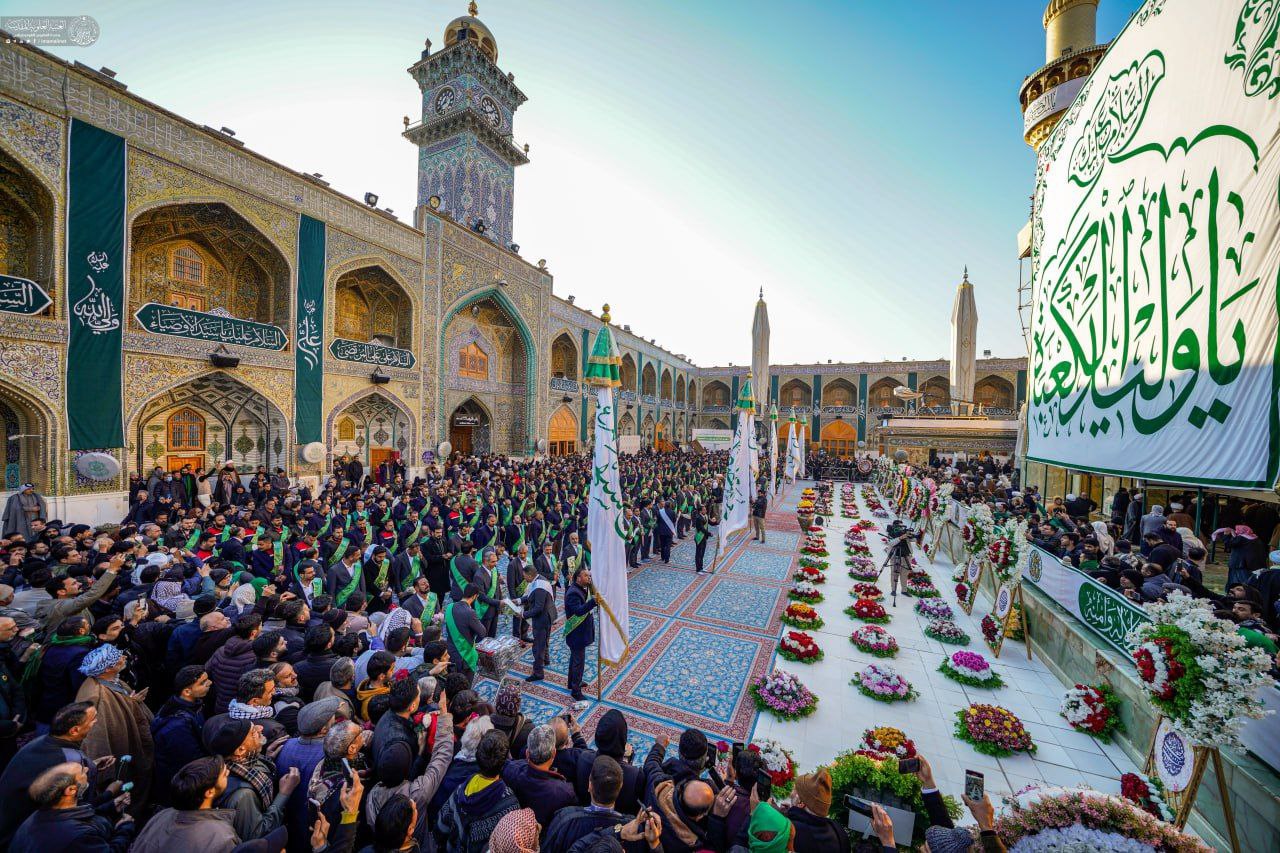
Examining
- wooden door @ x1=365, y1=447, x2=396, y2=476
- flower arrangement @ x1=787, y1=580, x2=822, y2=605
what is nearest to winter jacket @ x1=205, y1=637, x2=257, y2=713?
flower arrangement @ x1=787, y1=580, x2=822, y2=605

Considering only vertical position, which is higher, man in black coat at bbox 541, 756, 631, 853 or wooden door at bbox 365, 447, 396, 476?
wooden door at bbox 365, 447, 396, 476

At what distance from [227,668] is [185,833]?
1486mm

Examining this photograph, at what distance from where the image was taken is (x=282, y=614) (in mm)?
3553

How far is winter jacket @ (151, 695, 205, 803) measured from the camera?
2.31m

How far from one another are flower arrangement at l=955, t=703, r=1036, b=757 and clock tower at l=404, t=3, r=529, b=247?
1950 centimetres

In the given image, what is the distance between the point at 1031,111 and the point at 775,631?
12745mm

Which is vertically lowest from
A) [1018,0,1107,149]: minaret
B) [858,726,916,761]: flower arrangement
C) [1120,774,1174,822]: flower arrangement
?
[858,726,916,761]: flower arrangement

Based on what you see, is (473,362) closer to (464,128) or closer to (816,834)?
(464,128)

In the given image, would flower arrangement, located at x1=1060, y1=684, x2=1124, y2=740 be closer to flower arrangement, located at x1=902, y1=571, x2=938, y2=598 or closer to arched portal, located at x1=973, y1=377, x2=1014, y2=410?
flower arrangement, located at x1=902, y1=571, x2=938, y2=598

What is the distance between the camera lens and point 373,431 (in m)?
14.9

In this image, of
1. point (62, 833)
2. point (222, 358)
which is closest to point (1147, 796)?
point (62, 833)

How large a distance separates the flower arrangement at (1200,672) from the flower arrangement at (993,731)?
1336 millimetres

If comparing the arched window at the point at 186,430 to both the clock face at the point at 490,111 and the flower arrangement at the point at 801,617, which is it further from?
the clock face at the point at 490,111

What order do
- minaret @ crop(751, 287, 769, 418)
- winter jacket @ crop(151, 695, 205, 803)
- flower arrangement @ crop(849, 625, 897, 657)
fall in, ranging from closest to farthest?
1. winter jacket @ crop(151, 695, 205, 803)
2. flower arrangement @ crop(849, 625, 897, 657)
3. minaret @ crop(751, 287, 769, 418)
